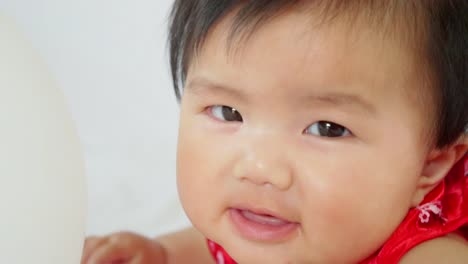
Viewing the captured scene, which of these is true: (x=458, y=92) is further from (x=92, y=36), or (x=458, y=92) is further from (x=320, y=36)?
(x=92, y=36)

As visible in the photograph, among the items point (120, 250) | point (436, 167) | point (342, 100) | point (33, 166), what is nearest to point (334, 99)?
point (342, 100)

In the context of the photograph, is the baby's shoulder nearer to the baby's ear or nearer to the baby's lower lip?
the baby's ear

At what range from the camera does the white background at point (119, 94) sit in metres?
1.49

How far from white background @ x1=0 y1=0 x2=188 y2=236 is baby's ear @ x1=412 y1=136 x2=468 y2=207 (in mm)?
539

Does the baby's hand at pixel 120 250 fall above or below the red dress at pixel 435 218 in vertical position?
below

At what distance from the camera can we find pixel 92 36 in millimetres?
1816

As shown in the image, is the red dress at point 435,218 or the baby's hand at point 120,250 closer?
the red dress at point 435,218

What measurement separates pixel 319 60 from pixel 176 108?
2.68ft

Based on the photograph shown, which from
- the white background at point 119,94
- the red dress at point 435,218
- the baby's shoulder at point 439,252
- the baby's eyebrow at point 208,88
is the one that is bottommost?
the white background at point 119,94

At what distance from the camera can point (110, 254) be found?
→ 1.24 metres

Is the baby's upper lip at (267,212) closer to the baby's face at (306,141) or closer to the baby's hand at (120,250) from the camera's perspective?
the baby's face at (306,141)

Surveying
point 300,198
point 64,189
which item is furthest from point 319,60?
point 64,189

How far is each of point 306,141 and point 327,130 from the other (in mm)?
31

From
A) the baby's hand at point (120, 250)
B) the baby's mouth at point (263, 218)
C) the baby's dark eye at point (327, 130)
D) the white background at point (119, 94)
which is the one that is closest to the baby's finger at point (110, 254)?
the baby's hand at point (120, 250)
